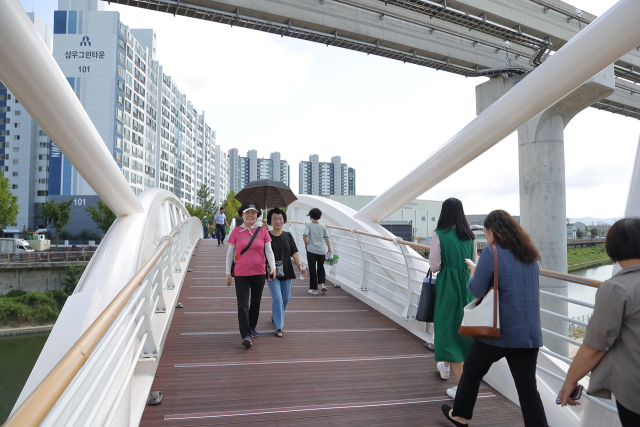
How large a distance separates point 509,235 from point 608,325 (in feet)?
2.97

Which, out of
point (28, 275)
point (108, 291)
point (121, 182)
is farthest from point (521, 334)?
point (28, 275)

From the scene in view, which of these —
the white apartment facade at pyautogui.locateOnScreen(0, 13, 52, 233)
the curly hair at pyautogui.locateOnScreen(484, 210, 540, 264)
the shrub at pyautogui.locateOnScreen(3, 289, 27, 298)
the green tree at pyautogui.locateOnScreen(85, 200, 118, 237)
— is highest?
the white apartment facade at pyautogui.locateOnScreen(0, 13, 52, 233)

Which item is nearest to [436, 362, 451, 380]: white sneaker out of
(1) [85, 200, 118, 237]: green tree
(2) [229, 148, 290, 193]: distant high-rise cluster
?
(1) [85, 200, 118, 237]: green tree

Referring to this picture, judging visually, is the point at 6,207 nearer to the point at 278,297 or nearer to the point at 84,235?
the point at 84,235

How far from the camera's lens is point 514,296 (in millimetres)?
2691

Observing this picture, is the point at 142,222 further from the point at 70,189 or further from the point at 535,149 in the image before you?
the point at 70,189

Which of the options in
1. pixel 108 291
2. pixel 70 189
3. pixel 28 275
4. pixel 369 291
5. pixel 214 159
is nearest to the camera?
→ pixel 108 291

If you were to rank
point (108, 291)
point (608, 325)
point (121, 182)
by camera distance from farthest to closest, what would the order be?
point (121, 182) → point (108, 291) → point (608, 325)

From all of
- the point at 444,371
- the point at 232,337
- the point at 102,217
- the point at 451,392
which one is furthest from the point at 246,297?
the point at 102,217

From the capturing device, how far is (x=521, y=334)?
2.65m

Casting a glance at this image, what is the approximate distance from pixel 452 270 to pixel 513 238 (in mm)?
999

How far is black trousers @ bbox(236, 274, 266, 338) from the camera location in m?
4.91

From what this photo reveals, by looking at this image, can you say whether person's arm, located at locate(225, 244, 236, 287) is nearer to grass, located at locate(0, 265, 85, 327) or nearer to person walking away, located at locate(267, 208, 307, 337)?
person walking away, located at locate(267, 208, 307, 337)

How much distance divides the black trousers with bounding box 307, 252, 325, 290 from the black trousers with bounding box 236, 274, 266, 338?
8.45 feet
